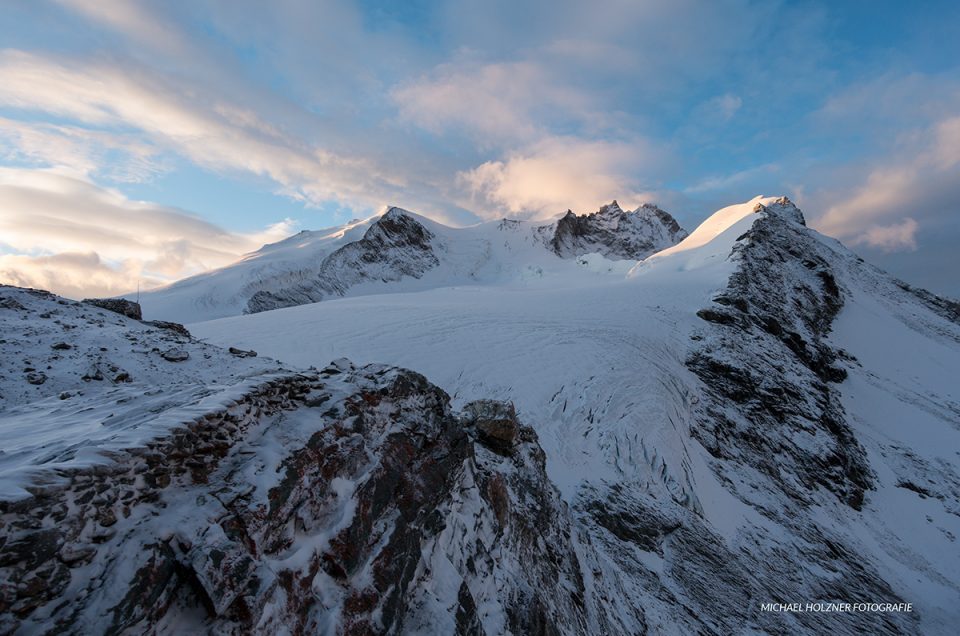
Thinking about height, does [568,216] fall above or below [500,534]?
above

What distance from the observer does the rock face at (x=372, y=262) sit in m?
65.7

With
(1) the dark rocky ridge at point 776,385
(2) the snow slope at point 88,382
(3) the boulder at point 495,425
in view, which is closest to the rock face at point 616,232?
(1) the dark rocky ridge at point 776,385

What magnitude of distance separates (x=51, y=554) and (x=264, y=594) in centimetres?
197

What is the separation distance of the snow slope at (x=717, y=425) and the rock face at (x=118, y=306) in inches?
283

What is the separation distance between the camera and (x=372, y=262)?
257 ft

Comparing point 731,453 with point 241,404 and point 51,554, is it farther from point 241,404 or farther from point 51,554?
point 51,554

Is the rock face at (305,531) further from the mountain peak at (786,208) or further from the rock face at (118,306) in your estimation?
the mountain peak at (786,208)

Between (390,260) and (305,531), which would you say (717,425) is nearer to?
(305,531)

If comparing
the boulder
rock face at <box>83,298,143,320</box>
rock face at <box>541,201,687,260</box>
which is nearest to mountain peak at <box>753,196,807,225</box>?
rock face at <box>541,201,687,260</box>

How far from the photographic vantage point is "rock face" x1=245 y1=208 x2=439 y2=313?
65688 millimetres

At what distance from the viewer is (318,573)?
5.98 m

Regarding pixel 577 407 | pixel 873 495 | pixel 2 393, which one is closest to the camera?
pixel 2 393

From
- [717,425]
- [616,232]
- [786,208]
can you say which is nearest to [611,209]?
[616,232]

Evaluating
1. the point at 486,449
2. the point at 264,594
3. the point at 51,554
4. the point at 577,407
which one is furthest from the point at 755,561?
the point at 51,554
